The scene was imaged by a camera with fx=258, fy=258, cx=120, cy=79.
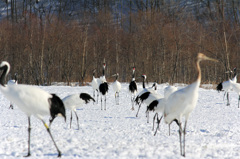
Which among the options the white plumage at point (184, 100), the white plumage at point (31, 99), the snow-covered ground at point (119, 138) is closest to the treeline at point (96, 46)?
the snow-covered ground at point (119, 138)

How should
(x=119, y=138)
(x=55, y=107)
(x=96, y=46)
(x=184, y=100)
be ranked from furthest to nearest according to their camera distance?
1. (x=96, y=46)
2. (x=119, y=138)
3. (x=55, y=107)
4. (x=184, y=100)

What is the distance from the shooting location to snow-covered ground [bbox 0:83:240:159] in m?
5.26

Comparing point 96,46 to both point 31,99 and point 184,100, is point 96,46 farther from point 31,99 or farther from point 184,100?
point 184,100

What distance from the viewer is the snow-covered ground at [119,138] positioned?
17.3 feet

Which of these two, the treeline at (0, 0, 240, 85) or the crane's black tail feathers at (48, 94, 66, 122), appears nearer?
the crane's black tail feathers at (48, 94, 66, 122)

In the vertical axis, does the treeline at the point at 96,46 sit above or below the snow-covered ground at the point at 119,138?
above

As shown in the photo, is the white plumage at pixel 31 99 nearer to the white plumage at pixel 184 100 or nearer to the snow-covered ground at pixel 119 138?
the snow-covered ground at pixel 119 138

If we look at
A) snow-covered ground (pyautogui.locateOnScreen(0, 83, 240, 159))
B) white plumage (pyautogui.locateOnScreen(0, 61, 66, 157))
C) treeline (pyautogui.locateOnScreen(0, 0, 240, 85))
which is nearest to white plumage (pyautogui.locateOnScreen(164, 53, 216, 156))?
snow-covered ground (pyautogui.locateOnScreen(0, 83, 240, 159))

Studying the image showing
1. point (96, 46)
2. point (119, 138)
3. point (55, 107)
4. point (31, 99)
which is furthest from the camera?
point (96, 46)

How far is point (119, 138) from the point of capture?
21.5ft

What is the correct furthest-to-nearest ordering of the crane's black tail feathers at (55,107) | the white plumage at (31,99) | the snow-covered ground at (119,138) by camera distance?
the snow-covered ground at (119,138) < the crane's black tail feathers at (55,107) < the white plumage at (31,99)

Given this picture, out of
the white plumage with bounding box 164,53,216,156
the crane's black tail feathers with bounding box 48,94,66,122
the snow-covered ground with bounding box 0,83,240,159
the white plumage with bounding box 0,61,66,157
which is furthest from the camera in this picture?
the snow-covered ground with bounding box 0,83,240,159

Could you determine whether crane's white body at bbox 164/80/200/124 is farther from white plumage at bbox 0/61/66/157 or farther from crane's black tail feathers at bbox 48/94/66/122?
white plumage at bbox 0/61/66/157

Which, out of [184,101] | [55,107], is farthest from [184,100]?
[55,107]
